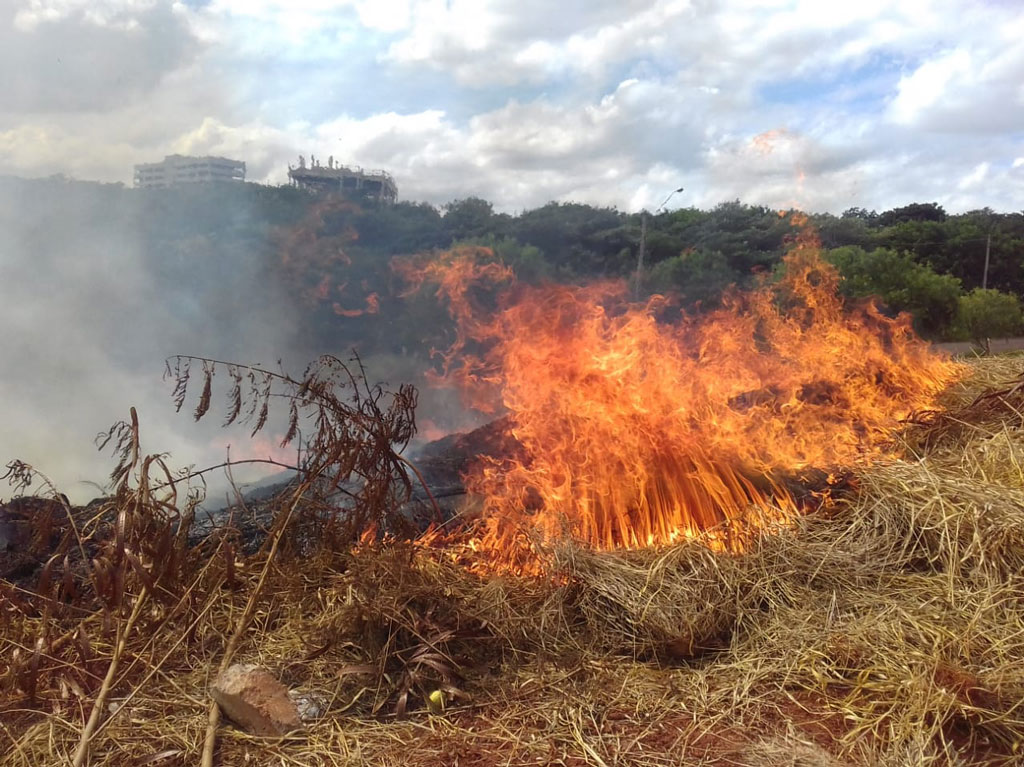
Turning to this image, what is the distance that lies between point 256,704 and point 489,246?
43.5 ft

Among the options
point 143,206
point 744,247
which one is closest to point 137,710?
point 143,206

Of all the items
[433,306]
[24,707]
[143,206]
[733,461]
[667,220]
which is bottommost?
[24,707]

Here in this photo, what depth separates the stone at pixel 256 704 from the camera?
2.52m

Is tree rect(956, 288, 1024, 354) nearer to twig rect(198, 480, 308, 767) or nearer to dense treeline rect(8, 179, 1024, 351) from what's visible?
dense treeline rect(8, 179, 1024, 351)

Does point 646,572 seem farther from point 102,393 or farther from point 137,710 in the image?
point 102,393

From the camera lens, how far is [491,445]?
6203 millimetres

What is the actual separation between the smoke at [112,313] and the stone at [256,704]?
652 cm

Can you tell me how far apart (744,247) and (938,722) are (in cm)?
1875

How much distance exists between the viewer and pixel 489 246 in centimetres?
1508

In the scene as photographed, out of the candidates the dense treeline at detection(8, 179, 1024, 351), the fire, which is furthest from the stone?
the dense treeline at detection(8, 179, 1024, 351)

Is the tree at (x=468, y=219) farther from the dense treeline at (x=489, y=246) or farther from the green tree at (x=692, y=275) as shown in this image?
the green tree at (x=692, y=275)

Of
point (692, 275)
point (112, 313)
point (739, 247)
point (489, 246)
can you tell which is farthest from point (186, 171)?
point (739, 247)

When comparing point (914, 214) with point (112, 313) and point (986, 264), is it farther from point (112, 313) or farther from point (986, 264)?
point (112, 313)

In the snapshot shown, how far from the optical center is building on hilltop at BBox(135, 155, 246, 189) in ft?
37.2
